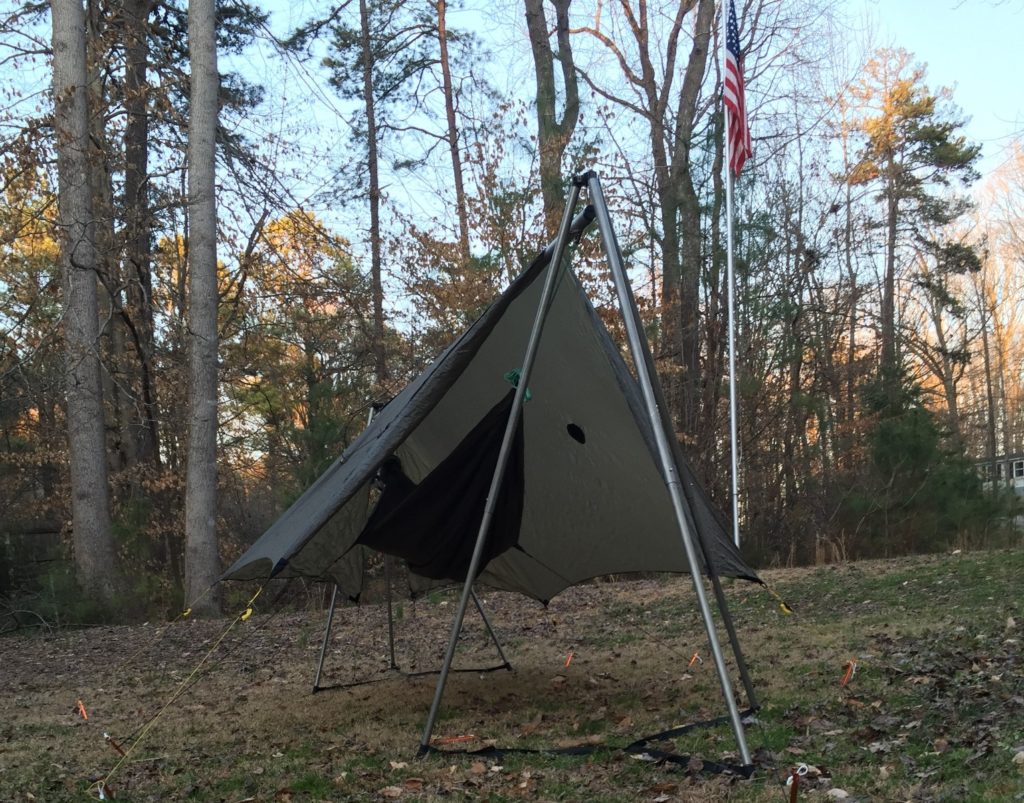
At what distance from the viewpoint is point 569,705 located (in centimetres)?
500

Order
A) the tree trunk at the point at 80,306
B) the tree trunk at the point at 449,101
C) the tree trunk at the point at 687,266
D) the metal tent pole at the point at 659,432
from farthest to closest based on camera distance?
the tree trunk at the point at 449,101, the tree trunk at the point at 687,266, the tree trunk at the point at 80,306, the metal tent pole at the point at 659,432

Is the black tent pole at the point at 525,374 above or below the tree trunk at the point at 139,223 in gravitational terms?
below

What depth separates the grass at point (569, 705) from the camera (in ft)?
11.3

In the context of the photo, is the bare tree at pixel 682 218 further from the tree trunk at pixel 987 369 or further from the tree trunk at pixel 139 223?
the tree trunk at pixel 987 369

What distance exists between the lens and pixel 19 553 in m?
11.4

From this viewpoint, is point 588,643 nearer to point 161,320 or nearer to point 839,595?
point 839,595

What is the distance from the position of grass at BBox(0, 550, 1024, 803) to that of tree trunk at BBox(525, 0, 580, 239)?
6205 millimetres

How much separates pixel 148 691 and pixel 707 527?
410cm

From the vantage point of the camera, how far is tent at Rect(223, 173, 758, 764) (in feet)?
13.8

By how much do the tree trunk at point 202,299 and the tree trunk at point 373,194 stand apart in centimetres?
450

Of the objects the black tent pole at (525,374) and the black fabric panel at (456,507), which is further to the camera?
the black fabric panel at (456,507)

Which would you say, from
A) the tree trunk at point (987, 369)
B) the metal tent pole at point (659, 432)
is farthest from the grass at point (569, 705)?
the tree trunk at point (987, 369)

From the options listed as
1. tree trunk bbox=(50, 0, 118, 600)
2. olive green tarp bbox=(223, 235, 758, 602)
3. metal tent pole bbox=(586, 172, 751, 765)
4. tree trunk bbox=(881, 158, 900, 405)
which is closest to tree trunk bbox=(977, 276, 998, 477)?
tree trunk bbox=(881, 158, 900, 405)

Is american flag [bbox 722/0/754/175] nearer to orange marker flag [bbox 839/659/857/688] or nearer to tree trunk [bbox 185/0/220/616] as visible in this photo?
tree trunk [bbox 185/0/220/616]
